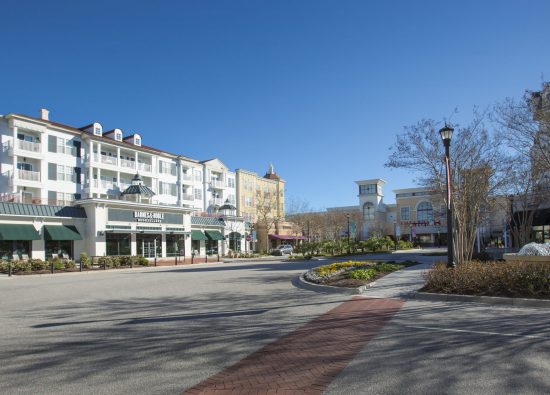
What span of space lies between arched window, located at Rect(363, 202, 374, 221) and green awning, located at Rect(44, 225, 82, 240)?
252 feet

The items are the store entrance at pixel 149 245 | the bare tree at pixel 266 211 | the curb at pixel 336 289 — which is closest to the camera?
the curb at pixel 336 289

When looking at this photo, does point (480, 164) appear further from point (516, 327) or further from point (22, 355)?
point (22, 355)

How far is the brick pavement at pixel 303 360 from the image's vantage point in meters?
5.55

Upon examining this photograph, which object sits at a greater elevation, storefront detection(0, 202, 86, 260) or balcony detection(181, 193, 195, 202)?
balcony detection(181, 193, 195, 202)

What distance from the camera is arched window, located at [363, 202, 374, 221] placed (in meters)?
107

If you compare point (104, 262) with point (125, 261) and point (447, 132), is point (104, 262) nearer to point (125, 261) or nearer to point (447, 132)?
point (125, 261)

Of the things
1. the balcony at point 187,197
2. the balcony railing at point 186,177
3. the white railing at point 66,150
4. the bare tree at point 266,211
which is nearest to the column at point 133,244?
the white railing at point 66,150

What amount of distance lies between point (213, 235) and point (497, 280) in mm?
47239

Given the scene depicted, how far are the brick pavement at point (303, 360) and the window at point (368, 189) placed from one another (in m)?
99.0

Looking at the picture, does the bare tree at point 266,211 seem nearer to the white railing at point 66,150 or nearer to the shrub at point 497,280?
the white railing at point 66,150


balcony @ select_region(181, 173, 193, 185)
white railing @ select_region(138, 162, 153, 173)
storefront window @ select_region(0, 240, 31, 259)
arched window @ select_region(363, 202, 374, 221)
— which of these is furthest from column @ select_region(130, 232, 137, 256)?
arched window @ select_region(363, 202, 374, 221)

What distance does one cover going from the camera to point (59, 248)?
40.1 m

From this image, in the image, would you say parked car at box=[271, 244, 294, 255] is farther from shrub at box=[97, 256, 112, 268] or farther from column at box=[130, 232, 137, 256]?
shrub at box=[97, 256, 112, 268]

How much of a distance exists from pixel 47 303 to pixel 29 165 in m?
33.4
